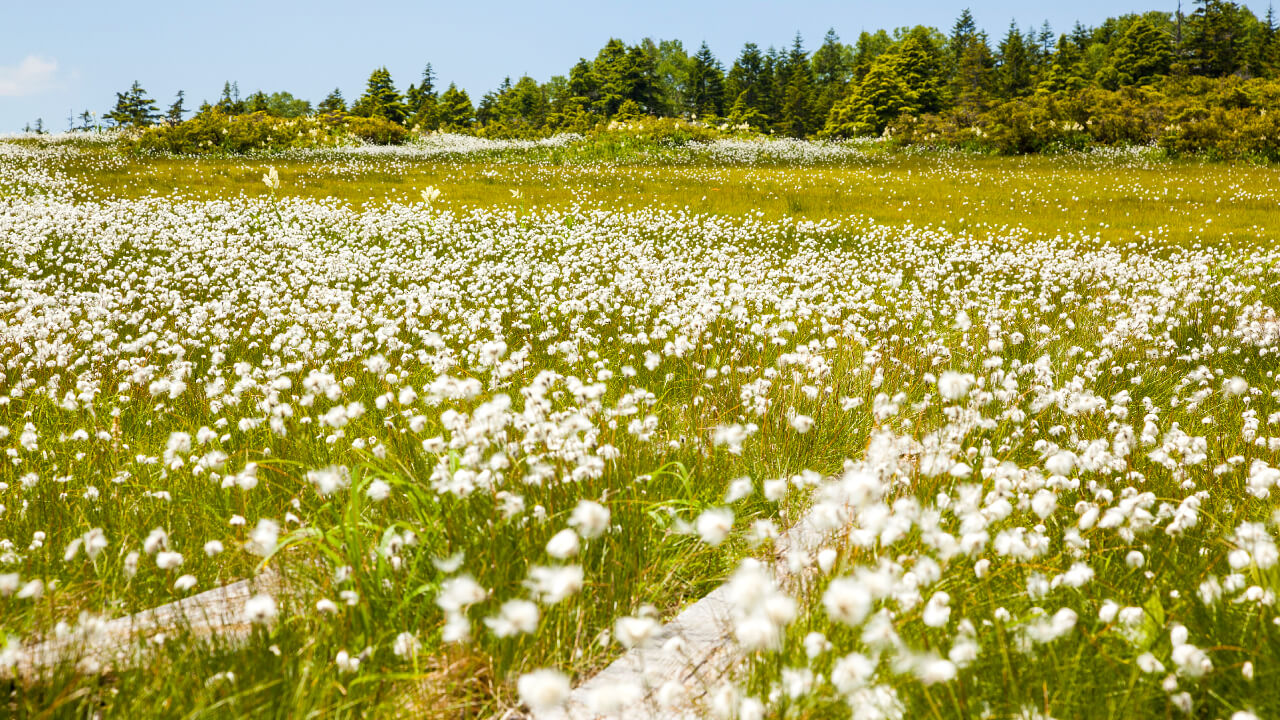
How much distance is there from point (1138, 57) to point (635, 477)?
75.0 metres

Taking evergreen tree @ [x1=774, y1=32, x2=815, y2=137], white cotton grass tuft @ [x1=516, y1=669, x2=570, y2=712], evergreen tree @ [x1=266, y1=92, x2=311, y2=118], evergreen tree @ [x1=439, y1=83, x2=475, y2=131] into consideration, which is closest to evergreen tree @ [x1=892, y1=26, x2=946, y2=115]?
evergreen tree @ [x1=774, y1=32, x2=815, y2=137]

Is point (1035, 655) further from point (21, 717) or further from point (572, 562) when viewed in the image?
point (21, 717)

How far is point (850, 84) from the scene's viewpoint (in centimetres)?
6881

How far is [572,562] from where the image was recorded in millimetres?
2824

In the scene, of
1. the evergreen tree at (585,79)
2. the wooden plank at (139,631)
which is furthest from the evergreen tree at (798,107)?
the wooden plank at (139,631)

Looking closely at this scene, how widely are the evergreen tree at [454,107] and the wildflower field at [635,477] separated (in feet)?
205

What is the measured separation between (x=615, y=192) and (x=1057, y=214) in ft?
37.6

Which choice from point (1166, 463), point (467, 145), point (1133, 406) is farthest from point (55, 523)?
point (467, 145)

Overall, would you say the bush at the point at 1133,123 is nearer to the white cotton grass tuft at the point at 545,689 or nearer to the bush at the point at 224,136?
the bush at the point at 224,136

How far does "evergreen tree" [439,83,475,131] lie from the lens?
70.8 m

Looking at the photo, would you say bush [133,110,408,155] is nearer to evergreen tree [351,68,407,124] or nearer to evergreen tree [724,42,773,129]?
evergreen tree [351,68,407,124]

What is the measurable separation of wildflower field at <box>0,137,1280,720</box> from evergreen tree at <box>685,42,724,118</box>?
75.6 meters

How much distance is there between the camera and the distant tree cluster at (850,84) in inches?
2286

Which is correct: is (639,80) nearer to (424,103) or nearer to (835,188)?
(424,103)
